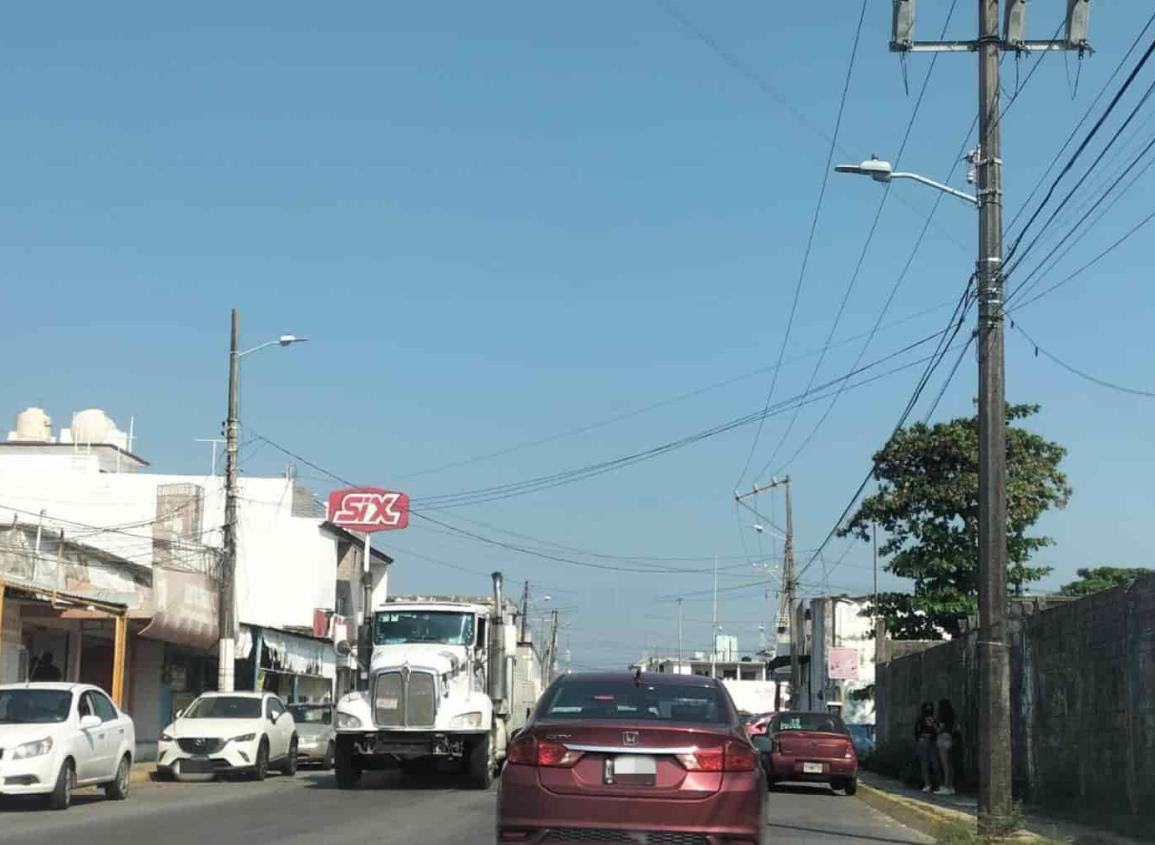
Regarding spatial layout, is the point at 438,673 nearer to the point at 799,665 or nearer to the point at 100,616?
the point at 100,616

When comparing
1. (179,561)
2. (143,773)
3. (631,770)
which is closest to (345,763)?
(143,773)

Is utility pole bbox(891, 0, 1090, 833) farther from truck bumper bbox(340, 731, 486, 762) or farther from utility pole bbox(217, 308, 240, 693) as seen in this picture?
utility pole bbox(217, 308, 240, 693)

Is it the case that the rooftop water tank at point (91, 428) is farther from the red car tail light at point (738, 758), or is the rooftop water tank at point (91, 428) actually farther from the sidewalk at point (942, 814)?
the red car tail light at point (738, 758)

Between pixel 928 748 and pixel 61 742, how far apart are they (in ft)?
45.0

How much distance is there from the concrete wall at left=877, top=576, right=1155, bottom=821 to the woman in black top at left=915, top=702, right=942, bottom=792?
2.17 ft

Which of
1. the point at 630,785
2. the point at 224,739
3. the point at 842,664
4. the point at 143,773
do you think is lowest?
the point at 143,773

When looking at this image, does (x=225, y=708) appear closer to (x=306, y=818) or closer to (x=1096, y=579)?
(x=306, y=818)

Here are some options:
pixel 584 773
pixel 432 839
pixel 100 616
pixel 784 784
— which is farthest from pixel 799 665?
pixel 584 773

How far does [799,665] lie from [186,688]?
125 feet

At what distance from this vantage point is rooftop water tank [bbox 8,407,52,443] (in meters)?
60.1

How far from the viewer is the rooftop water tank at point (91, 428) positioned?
58688mm

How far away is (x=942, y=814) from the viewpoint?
18391 millimetres

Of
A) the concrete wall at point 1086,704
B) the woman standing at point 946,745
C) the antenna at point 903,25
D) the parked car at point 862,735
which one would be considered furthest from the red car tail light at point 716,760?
the parked car at point 862,735

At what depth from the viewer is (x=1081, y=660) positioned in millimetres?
17906
